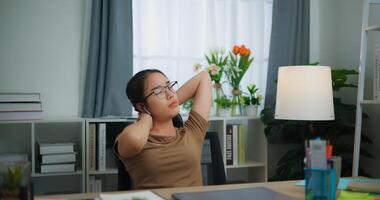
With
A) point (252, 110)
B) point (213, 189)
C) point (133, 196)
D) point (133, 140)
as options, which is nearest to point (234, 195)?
point (213, 189)

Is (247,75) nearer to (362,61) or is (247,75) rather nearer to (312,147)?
(362,61)

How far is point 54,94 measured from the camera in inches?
117

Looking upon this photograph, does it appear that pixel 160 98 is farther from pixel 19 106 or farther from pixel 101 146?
pixel 19 106

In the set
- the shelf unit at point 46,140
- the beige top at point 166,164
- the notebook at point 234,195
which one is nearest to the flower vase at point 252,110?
the shelf unit at point 46,140

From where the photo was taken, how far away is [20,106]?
2664 mm

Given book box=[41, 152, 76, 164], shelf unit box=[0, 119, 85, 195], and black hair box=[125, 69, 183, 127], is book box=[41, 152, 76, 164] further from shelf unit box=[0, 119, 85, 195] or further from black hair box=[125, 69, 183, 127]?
black hair box=[125, 69, 183, 127]

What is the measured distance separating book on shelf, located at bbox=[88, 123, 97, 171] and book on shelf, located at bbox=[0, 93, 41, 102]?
1.16 ft

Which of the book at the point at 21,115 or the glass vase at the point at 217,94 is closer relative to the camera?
the book at the point at 21,115

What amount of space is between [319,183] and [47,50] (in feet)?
7.52

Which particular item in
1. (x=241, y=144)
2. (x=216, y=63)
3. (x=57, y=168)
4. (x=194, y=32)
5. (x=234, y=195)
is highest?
(x=194, y=32)

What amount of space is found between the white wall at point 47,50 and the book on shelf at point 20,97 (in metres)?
0.23

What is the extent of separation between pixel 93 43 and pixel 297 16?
1518mm

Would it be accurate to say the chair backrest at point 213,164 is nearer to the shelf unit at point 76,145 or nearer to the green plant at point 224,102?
the shelf unit at point 76,145

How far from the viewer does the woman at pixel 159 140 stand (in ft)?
5.41
